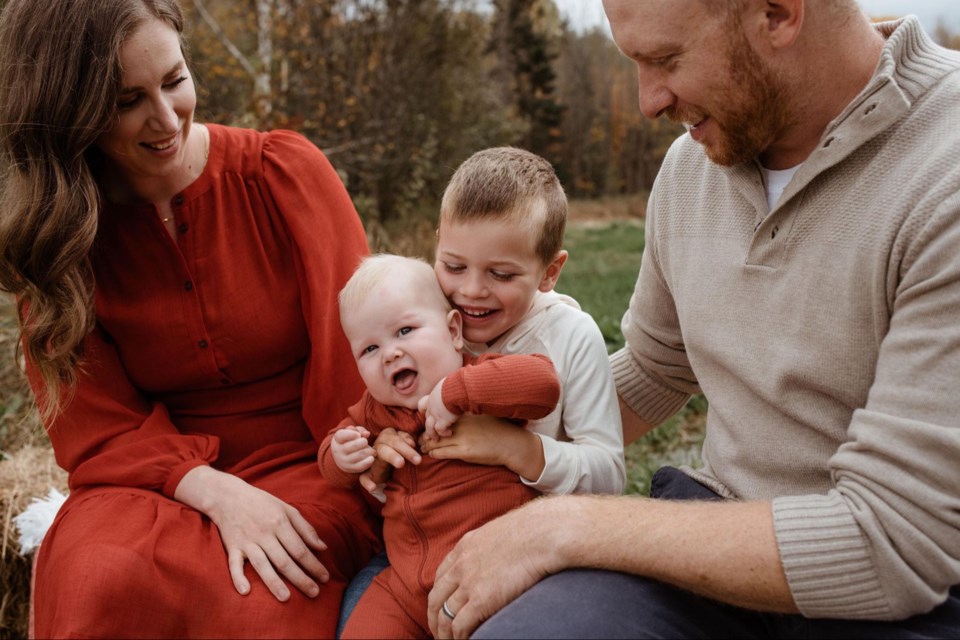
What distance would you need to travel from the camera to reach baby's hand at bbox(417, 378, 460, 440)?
191cm

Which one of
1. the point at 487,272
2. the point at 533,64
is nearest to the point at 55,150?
the point at 487,272

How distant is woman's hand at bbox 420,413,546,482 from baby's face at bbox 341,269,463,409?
0.13 m

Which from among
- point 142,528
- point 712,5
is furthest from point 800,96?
point 142,528

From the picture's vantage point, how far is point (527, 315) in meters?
2.20

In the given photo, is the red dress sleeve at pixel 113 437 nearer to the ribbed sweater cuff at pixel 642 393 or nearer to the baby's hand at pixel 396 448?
the baby's hand at pixel 396 448

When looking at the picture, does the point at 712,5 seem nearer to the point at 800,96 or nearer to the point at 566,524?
the point at 800,96

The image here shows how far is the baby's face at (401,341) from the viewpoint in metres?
1.99

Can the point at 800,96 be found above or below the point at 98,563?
above

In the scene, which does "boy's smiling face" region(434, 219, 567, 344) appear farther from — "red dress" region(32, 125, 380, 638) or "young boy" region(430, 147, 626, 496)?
"red dress" region(32, 125, 380, 638)

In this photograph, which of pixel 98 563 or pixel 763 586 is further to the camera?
pixel 98 563

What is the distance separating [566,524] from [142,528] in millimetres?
1031

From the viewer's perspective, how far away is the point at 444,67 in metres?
13.5

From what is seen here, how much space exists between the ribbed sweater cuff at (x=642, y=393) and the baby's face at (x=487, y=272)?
0.49 meters

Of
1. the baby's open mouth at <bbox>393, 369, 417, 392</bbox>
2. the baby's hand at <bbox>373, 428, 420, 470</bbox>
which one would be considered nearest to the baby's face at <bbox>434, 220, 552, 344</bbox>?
the baby's open mouth at <bbox>393, 369, 417, 392</bbox>
